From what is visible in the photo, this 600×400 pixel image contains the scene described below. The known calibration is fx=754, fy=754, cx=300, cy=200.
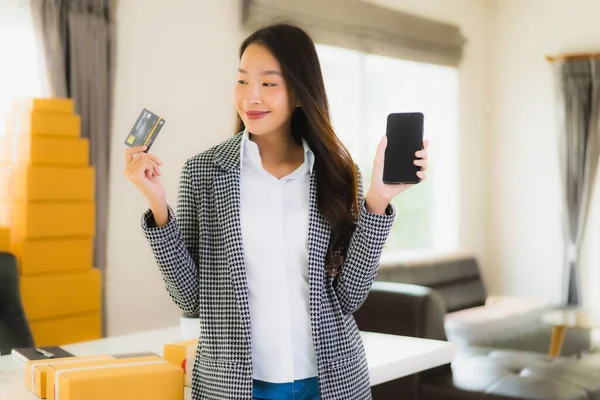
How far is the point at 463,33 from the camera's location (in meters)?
5.96

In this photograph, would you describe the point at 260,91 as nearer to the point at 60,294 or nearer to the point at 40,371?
the point at 40,371

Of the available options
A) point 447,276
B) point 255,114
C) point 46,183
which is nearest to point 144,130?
point 255,114

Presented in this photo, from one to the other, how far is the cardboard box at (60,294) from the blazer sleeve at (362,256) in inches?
80.8

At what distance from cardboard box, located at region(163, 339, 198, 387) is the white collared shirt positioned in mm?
386

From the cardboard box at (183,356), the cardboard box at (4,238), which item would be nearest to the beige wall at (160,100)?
the cardboard box at (4,238)

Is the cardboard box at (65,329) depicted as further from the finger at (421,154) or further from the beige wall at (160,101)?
the finger at (421,154)

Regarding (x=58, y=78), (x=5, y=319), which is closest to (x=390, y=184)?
(x=5, y=319)

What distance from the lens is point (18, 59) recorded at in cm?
336

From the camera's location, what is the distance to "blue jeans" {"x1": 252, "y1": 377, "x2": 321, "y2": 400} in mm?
1199

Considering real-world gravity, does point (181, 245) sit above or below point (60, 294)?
above

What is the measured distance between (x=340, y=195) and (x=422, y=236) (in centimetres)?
465

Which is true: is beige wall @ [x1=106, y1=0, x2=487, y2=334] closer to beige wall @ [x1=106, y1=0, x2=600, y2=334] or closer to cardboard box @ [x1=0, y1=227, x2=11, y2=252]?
beige wall @ [x1=106, y1=0, x2=600, y2=334]

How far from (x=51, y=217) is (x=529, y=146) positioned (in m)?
4.05

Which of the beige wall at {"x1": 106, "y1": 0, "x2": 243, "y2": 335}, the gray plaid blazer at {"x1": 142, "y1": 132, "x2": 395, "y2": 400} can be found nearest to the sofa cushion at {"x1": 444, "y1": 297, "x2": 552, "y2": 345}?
the beige wall at {"x1": 106, "y1": 0, "x2": 243, "y2": 335}
